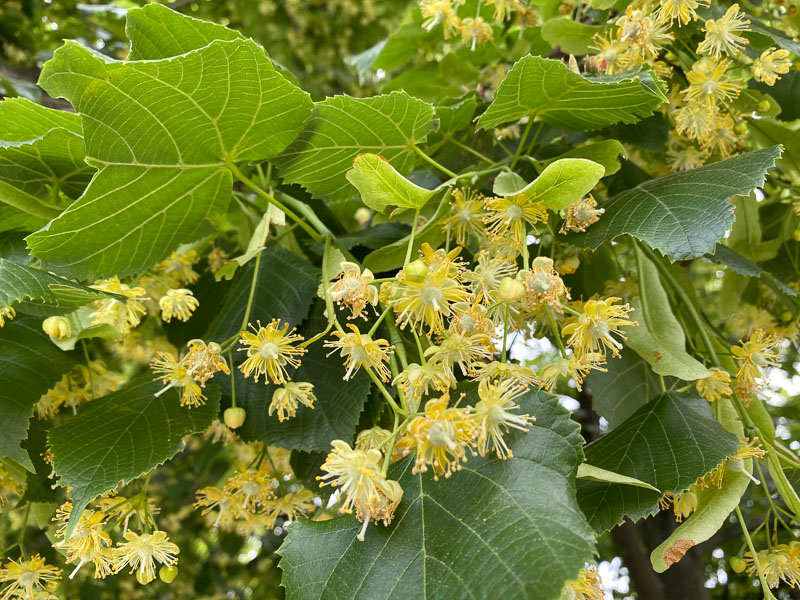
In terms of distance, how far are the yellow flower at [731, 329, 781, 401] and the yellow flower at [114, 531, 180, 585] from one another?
76cm

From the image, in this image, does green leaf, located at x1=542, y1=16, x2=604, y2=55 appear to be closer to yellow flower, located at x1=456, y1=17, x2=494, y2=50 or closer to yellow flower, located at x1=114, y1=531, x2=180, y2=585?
yellow flower, located at x1=456, y1=17, x2=494, y2=50

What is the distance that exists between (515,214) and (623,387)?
18.1 inches

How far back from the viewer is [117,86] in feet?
2.49

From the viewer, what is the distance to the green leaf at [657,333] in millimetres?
853

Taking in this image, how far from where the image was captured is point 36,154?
95 cm

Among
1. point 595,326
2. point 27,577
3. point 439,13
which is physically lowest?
point 27,577

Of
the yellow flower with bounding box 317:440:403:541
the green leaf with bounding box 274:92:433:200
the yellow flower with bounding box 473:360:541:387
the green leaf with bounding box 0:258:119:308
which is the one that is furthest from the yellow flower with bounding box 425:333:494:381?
the green leaf with bounding box 0:258:119:308

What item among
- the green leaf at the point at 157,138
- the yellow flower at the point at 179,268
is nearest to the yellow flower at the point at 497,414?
the green leaf at the point at 157,138

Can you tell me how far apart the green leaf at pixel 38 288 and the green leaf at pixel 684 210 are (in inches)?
24.7

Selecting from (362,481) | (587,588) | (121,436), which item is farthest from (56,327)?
(587,588)

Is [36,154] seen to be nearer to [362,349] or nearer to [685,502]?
[362,349]

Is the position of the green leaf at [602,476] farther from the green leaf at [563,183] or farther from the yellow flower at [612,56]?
the yellow flower at [612,56]

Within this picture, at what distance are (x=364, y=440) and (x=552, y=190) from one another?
14.5 inches

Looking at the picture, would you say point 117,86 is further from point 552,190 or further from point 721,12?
point 721,12
